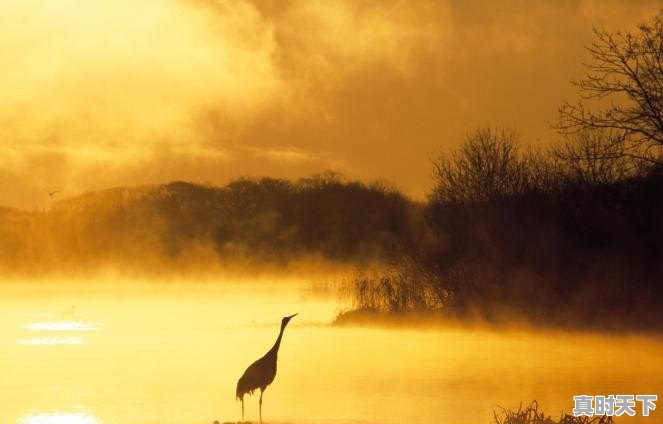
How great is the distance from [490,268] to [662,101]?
757 cm

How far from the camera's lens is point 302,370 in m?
23.0

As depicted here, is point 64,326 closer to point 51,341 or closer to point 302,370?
point 51,341

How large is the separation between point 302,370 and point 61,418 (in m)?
8.09

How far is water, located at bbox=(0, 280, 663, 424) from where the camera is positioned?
1639 centimetres

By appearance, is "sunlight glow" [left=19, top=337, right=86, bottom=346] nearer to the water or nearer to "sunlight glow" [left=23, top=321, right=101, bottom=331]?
the water

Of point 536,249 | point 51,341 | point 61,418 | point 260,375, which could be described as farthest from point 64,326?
point 260,375

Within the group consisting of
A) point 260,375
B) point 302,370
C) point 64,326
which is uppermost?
point 64,326

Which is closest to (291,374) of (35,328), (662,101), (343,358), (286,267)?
(343,358)

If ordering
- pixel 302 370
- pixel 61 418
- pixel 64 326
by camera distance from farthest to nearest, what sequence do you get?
pixel 64 326 → pixel 302 370 → pixel 61 418

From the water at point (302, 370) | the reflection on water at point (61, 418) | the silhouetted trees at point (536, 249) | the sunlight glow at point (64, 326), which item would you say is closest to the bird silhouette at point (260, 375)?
the water at point (302, 370)

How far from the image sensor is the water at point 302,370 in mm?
16391

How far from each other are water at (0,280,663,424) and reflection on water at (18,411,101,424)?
4 centimetres

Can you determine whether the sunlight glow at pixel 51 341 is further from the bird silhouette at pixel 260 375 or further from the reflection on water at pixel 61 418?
the bird silhouette at pixel 260 375

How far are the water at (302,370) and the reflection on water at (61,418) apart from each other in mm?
40
